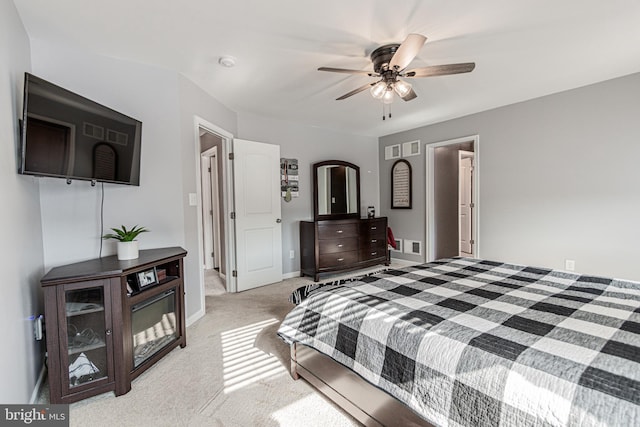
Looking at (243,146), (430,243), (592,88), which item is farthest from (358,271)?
(592,88)

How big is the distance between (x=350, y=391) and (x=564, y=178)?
3.48 m

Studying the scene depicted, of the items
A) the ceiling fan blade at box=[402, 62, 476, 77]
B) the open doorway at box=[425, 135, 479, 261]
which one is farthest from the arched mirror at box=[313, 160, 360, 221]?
the ceiling fan blade at box=[402, 62, 476, 77]

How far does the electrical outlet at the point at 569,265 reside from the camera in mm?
3270

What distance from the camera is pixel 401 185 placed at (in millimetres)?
5090

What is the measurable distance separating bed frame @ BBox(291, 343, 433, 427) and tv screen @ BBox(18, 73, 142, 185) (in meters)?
1.79

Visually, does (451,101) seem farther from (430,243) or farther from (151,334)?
(151,334)

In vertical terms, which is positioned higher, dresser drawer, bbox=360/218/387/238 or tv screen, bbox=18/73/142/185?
tv screen, bbox=18/73/142/185

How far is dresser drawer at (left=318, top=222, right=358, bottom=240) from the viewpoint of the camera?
13.7ft

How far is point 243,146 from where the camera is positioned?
3.70 meters

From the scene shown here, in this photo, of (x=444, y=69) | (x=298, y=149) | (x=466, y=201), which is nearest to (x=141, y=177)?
(x=298, y=149)

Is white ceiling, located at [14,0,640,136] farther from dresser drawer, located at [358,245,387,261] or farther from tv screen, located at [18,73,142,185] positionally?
dresser drawer, located at [358,245,387,261]

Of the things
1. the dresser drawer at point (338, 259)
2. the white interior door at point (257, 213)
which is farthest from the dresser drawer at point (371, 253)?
the white interior door at point (257, 213)

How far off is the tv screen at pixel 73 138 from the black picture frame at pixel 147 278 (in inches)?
27.5

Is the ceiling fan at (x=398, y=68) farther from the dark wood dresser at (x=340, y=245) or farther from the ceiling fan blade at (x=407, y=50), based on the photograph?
the dark wood dresser at (x=340, y=245)
